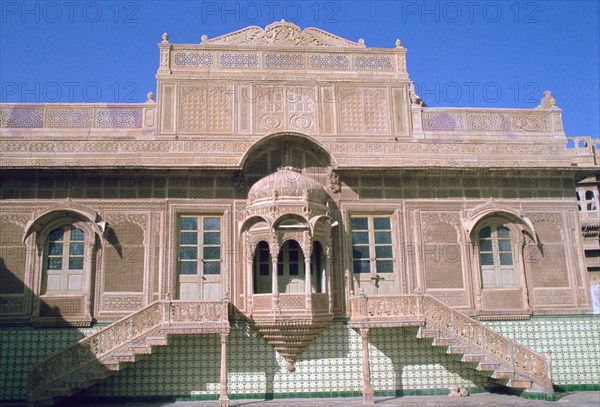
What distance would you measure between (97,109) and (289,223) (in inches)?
239

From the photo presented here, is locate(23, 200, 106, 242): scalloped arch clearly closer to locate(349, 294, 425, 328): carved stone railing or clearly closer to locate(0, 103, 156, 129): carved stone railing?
locate(0, 103, 156, 129): carved stone railing

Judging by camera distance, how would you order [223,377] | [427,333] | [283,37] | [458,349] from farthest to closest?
1. [283,37]
2. [427,333]
3. [458,349]
4. [223,377]

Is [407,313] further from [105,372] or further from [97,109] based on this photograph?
[97,109]

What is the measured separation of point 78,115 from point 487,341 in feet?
38.4

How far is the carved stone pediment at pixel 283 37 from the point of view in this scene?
1648cm

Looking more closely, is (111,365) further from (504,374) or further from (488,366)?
(504,374)

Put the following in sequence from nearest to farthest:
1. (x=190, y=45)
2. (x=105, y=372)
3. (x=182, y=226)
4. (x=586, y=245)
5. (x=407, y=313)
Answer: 1. (x=105, y=372)
2. (x=407, y=313)
3. (x=182, y=226)
4. (x=190, y=45)
5. (x=586, y=245)

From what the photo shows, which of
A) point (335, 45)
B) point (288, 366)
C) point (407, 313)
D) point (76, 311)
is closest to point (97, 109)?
point (76, 311)

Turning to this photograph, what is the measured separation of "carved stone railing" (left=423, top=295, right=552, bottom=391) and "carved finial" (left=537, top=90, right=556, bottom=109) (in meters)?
6.85

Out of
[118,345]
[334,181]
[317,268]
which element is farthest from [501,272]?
[118,345]

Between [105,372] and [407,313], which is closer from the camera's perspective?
[105,372]

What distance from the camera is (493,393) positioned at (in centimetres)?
1434

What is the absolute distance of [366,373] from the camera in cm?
1366

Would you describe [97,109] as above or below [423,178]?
above
